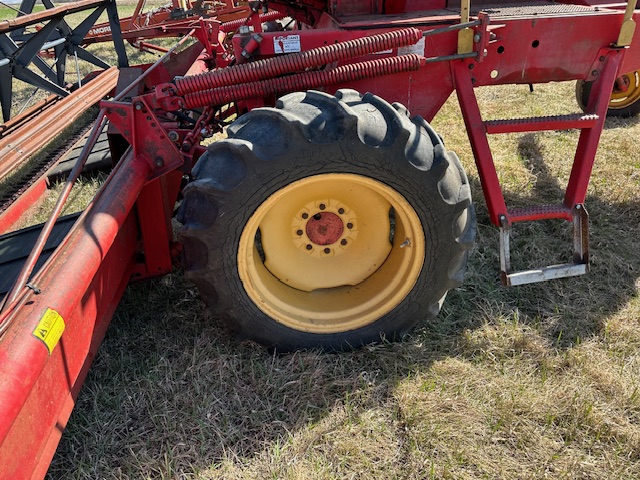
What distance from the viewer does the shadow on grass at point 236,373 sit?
2.04 meters

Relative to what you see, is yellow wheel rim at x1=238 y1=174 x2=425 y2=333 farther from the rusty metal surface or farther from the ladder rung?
the rusty metal surface

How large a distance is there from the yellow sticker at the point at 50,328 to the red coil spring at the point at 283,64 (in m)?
1.05

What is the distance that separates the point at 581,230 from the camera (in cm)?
262

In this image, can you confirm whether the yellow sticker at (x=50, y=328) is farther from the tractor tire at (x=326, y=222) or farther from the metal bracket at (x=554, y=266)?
the metal bracket at (x=554, y=266)

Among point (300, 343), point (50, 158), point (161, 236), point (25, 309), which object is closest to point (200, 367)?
point (300, 343)

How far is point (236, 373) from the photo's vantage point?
2344 millimetres

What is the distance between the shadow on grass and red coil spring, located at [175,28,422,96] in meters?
1.14

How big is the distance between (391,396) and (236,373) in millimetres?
681

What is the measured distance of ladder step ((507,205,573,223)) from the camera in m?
2.59

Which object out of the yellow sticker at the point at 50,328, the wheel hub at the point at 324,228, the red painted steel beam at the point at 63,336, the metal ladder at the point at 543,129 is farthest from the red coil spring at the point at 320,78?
the yellow sticker at the point at 50,328

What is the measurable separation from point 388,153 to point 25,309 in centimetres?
132

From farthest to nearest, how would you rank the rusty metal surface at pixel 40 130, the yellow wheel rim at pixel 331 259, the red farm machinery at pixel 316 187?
1. the rusty metal surface at pixel 40 130
2. the yellow wheel rim at pixel 331 259
3. the red farm machinery at pixel 316 187

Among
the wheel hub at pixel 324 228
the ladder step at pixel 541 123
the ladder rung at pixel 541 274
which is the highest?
the ladder step at pixel 541 123

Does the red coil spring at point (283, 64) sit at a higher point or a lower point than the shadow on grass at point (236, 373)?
higher
